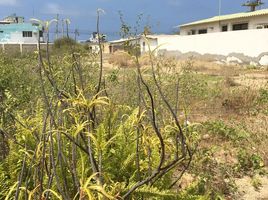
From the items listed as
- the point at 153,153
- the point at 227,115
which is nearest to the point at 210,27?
the point at 227,115

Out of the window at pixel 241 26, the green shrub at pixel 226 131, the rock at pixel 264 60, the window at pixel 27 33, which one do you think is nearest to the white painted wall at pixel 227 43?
the rock at pixel 264 60

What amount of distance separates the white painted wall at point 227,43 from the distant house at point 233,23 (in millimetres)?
3474

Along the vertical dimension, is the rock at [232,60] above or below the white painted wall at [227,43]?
below

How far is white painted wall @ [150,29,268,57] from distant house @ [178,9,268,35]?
3474 millimetres

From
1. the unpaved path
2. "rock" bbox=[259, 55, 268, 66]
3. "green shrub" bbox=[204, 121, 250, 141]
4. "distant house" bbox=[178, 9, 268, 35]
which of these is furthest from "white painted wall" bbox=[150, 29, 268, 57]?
the unpaved path

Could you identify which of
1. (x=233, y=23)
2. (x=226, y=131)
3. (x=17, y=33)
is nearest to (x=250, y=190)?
(x=226, y=131)

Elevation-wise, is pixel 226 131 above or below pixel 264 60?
below

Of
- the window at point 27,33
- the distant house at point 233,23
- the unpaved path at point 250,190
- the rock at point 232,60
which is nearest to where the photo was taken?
the unpaved path at point 250,190

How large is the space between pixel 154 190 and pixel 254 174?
2213mm

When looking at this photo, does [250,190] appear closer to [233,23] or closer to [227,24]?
[233,23]

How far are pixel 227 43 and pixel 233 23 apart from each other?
19.9 ft

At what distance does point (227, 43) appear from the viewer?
19031 millimetres

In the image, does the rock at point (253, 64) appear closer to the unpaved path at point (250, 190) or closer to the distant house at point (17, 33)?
the unpaved path at point (250, 190)

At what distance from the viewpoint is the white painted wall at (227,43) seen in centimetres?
1702
